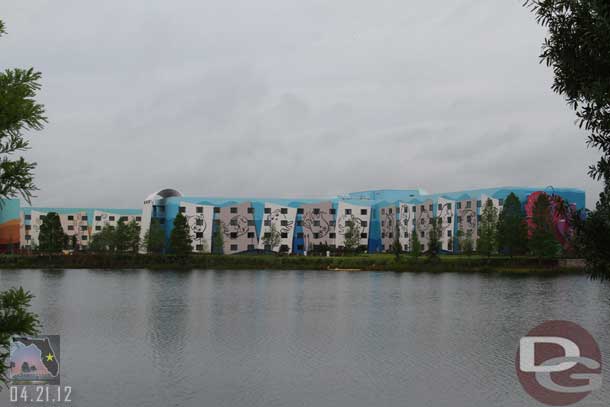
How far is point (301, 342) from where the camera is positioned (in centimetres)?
2077

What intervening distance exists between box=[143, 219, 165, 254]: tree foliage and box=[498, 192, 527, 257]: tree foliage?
122ft

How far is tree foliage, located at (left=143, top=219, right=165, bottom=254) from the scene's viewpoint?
72875 millimetres

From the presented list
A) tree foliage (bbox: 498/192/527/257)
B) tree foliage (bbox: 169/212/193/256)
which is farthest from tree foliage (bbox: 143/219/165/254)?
tree foliage (bbox: 498/192/527/257)

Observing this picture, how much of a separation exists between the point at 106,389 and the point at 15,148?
35.8ft

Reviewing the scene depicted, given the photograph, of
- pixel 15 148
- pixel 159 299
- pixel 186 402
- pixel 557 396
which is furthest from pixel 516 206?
pixel 15 148

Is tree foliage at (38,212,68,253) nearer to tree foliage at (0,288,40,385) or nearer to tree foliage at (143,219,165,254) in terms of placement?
tree foliage at (143,219,165,254)

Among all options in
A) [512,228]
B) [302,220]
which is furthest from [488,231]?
[302,220]

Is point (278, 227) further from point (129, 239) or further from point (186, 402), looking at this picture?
point (186, 402)

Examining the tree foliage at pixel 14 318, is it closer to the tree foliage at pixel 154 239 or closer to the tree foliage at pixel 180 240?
the tree foliage at pixel 180 240

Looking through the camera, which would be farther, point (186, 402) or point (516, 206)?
point (516, 206)

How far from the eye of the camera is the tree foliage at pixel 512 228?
58.5m

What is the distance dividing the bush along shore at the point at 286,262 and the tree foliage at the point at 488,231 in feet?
3.57

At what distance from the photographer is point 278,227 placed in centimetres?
8075

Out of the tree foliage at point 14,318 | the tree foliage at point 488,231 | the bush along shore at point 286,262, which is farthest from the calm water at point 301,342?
the tree foliage at point 488,231
